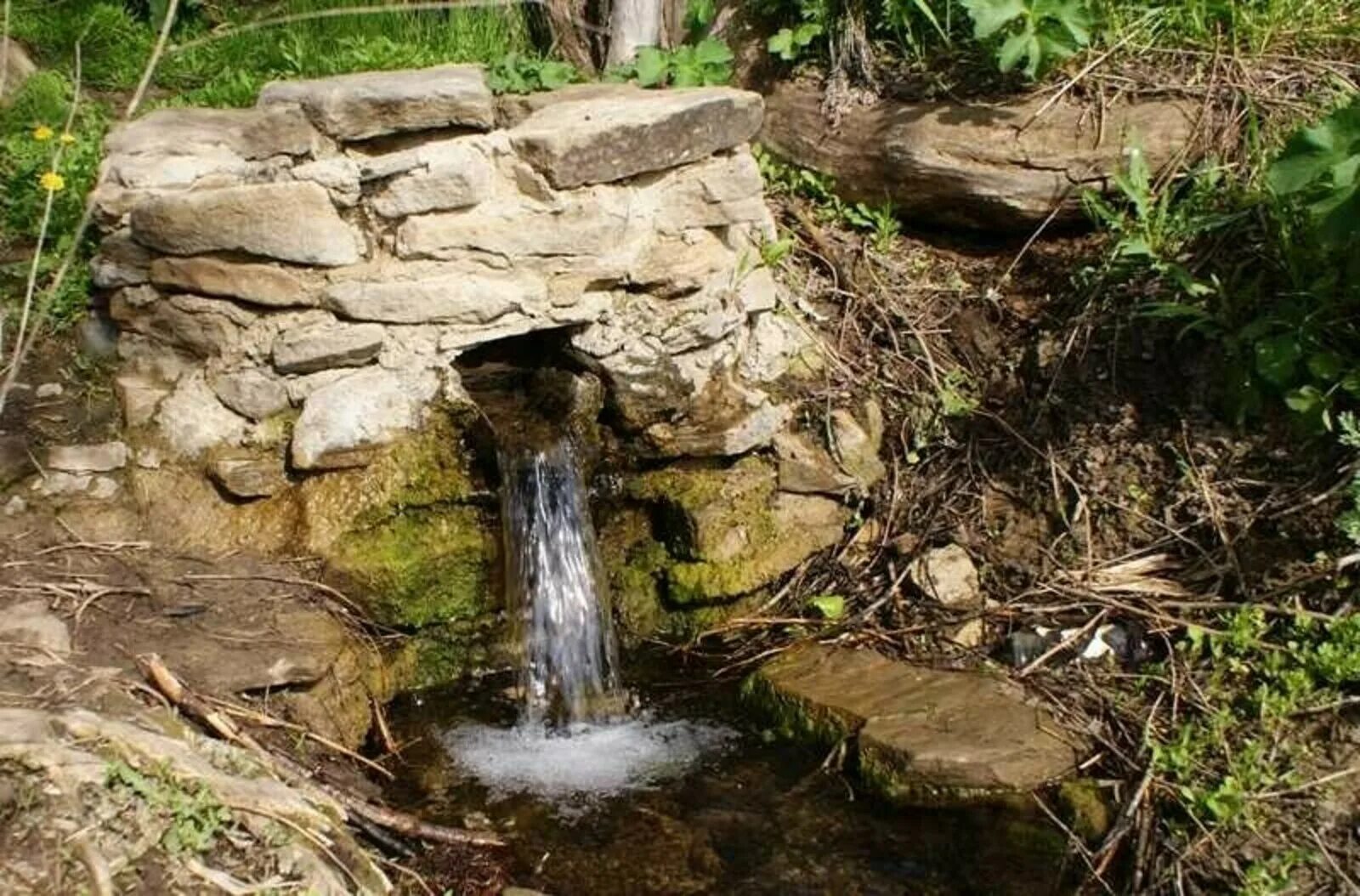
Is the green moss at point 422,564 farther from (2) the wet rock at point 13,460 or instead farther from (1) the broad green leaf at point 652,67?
(1) the broad green leaf at point 652,67

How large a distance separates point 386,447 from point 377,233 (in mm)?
581

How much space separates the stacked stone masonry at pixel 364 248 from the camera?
389cm

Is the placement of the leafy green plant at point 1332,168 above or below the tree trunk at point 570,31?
below

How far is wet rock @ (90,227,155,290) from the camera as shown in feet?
12.9

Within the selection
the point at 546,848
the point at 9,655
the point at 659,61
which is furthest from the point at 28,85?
the point at 546,848

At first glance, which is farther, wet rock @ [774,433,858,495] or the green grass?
the green grass

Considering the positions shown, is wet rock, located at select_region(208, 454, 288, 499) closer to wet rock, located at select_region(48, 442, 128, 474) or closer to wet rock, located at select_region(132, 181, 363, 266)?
wet rock, located at select_region(48, 442, 128, 474)

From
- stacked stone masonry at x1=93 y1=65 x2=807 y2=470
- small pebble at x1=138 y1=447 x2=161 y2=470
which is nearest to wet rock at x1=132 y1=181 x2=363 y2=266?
stacked stone masonry at x1=93 y1=65 x2=807 y2=470

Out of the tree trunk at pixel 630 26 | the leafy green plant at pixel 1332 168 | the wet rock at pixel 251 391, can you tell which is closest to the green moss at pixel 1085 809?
the leafy green plant at pixel 1332 168

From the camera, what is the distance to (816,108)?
4.91m

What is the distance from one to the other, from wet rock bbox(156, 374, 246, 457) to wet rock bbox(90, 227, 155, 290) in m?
0.31

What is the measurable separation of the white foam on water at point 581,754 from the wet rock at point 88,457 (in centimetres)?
114

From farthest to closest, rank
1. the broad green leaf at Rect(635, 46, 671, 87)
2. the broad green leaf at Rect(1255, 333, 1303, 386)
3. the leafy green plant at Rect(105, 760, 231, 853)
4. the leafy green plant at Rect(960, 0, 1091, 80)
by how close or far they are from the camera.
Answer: the broad green leaf at Rect(635, 46, 671, 87) < the leafy green plant at Rect(960, 0, 1091, 80) < the broad green leaf at Rect(1255, 333, 1303, 386) < the leafy green plant at Rect(105, 760, 231, 853)

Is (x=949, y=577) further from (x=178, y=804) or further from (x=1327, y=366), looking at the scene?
(x=178, y=804)
